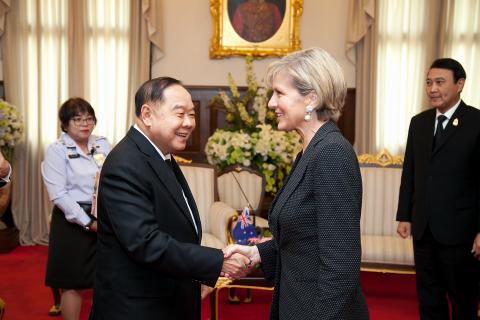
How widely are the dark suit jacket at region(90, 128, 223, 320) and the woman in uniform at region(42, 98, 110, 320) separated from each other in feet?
5.16

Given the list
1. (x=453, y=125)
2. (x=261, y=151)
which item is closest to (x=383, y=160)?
(x=261, y=151)

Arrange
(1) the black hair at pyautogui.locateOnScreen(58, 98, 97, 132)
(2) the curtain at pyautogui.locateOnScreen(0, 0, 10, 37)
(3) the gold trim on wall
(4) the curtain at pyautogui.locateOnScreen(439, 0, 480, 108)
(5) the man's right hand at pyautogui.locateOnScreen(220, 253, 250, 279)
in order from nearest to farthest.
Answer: (5) the man's right hand at pyautogui.locateOnScreen(220, 253, 250, 279) → (1) the black hair at pyautogui.locateOnScreen(58, 98, 97, 132) → (3) the gold trim on wall → (2) the curtain at pyautogui.locateOnScreen(0, 0, 10, 37) → (4) the curtain at pyautogui.locateOnScreen(439, 0, 480, 108)

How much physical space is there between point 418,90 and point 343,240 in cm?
560

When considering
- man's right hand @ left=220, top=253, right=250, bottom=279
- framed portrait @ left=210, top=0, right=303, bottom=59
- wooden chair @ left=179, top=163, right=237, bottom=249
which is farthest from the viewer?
framed portrait @ left=210, top=0, right=303, bottom=59

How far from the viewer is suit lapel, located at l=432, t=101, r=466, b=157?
11.2 ft

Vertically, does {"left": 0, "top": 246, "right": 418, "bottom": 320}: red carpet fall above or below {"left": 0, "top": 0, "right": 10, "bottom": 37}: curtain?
below

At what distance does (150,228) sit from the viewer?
6.36 feet

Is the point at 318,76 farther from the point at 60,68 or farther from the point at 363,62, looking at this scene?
the point at 60,68

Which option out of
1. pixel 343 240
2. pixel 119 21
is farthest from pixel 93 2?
pixel 343 240

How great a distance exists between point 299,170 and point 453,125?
191cm

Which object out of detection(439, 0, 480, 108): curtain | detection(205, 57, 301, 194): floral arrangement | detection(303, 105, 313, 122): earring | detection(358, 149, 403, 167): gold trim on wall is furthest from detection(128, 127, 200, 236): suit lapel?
detection(439, 0, 480, 108): curtain

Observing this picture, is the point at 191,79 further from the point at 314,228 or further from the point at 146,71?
the point at 314,228

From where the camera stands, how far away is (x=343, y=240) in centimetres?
175

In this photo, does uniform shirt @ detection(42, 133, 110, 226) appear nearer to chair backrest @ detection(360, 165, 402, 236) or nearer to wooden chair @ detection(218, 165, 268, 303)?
wooden chair @ detection(218, 165, 268, 303)
